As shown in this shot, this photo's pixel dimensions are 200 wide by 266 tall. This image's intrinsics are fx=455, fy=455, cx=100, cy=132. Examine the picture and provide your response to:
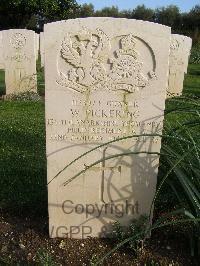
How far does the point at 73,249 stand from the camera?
3.09 m

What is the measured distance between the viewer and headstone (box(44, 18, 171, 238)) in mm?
2803

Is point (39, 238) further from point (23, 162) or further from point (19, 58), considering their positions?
point (19, 58)

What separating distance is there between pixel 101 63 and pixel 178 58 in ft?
22.5

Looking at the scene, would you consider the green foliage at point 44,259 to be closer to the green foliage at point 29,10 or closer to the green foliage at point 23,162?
the green foliage at point 23,162

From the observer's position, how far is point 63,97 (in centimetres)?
290

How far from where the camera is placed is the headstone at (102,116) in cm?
280

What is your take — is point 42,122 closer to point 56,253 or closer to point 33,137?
point 33,137

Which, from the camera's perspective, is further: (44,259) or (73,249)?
(73,249)

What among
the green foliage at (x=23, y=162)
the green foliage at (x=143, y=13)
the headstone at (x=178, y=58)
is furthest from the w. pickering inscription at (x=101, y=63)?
the green foliage at (x=143, y=13)

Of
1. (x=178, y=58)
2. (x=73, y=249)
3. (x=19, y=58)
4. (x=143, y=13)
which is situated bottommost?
(x=73, y=249)

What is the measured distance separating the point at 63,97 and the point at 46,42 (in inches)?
14.1

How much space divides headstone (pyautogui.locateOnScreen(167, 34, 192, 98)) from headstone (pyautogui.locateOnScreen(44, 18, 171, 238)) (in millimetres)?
6304

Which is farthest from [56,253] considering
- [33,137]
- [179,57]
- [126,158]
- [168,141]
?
[179,57]

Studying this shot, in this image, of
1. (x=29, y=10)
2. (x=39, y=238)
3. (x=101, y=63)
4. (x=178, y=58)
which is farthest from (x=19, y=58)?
(x=29, y=10)
